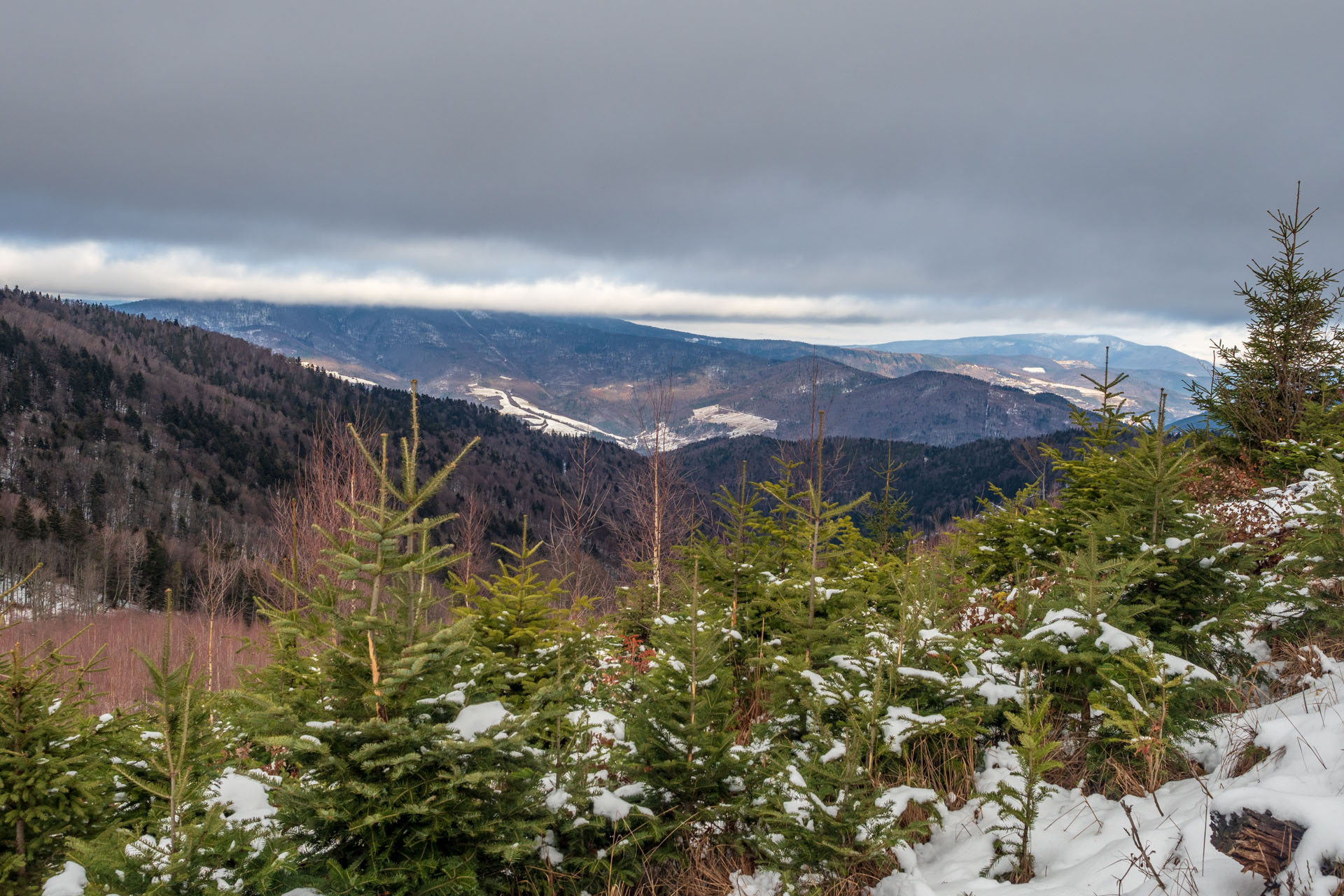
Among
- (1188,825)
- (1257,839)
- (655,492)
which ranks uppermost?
(1257,839)

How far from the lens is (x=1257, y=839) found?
293 cm

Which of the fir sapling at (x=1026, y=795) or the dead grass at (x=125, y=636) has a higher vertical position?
the fir sapling at (x=1026, y=795)

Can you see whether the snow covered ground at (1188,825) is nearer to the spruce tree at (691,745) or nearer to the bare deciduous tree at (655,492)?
the spruce tree at (691,745)

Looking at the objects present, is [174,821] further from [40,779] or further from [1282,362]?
[1282,362]

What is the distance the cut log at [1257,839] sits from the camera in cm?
285

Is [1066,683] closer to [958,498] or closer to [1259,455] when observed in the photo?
[1259,455]

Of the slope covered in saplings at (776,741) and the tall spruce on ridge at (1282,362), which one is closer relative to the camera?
the slope covered in saplings at (776,741)

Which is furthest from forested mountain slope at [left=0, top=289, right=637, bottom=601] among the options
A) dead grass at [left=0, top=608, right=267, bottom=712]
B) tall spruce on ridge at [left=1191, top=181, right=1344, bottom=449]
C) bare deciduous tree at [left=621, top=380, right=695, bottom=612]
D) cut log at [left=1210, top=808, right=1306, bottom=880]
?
cut log at [left=1210, top=808, right=1306, bottom=880]

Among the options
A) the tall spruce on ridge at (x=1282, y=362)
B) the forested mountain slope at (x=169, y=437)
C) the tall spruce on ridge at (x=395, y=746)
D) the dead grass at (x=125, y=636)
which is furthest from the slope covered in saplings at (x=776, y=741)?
the forested mountain slope at (x=169, y=437)

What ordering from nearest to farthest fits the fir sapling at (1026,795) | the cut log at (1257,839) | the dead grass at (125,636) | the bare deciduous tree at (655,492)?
the cut log at (1257,839), the fir sapling at (1026,795), the bare deciduous tree at (655,492), the dead grass at (125,636)

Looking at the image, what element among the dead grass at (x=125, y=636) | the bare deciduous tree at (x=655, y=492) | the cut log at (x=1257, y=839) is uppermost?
the cut log at (x=1257, y=839)

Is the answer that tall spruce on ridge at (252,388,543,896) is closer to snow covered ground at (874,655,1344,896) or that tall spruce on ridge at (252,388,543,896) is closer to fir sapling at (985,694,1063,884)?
snow covered ground at (874,655,1344,896)

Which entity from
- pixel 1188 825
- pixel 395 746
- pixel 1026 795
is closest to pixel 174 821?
pixel 395 746

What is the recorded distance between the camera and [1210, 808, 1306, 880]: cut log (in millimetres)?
2848
